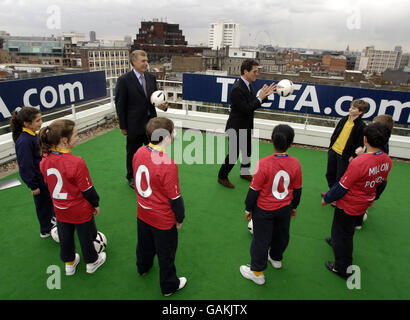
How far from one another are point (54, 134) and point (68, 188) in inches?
20.3

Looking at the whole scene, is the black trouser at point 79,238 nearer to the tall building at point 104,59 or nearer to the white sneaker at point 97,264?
the white sneaker at point 97,264

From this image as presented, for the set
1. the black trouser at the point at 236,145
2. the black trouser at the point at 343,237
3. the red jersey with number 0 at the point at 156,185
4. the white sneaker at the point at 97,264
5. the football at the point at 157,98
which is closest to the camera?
the red jersey with number 0 at the point at 156,185

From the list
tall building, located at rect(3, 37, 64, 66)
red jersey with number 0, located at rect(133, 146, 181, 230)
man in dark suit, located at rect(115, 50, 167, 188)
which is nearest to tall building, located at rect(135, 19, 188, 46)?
tall building, located at rect(3, 37, 64, 66)

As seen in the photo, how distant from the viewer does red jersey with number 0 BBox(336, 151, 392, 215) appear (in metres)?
2.46

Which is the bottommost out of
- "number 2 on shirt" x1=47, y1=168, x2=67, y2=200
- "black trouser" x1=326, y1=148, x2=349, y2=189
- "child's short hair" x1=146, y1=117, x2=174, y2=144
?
"black trouser" x1=326, y1=148, x2=349, y2=189

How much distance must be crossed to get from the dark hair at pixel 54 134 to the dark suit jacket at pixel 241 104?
263cm

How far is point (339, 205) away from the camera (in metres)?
2.78

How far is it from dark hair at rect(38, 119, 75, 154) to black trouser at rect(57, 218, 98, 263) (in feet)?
2.67

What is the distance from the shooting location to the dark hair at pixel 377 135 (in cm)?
242

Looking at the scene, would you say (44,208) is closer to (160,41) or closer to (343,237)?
(343,237)

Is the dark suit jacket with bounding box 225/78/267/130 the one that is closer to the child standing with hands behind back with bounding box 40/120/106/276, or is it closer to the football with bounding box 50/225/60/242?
the child standing with hands behind back with bounding box 40/120/106/276

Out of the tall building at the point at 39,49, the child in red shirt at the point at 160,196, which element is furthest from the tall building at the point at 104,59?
the child in red shirt at the point at 160,196
